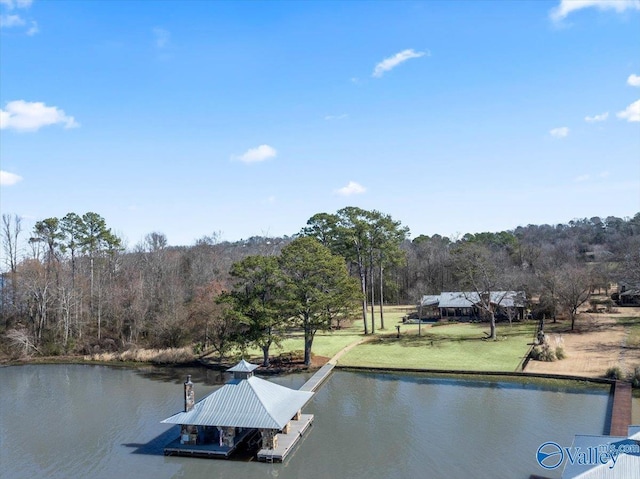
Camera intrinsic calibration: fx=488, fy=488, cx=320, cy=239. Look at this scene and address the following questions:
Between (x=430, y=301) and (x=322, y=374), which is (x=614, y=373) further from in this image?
(x=430, y=301)

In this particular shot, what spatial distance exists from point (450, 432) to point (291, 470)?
281 inches

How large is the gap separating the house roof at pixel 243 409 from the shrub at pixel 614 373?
17473 mm

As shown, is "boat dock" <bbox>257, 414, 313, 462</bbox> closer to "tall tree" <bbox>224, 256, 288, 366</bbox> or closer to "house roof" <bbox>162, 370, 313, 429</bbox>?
"house roof" <bbox>162, 370, 313, 429</bbox>

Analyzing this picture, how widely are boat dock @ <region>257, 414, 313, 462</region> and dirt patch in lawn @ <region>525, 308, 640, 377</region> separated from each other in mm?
14857

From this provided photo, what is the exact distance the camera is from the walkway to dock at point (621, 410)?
63.8 ft

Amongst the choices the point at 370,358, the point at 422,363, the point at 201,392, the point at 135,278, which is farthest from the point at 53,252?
the point at 422,363

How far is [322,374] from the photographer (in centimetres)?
2998

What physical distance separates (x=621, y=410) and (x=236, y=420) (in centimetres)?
1685

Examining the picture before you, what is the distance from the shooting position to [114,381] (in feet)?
105
